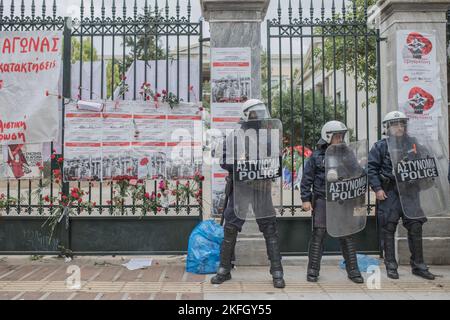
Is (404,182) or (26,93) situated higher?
(26,93)

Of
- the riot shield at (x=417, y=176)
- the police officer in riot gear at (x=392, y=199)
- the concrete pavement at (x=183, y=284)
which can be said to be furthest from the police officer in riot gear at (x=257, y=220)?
the riot shield at (x=417, y=176)

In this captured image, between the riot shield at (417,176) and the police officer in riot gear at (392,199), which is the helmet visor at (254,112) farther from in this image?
the riot shield at (417,176)

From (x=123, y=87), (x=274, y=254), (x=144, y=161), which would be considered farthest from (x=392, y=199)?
(x=123, y=87)

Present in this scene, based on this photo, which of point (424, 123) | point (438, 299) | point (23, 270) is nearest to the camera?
point (438, 299)

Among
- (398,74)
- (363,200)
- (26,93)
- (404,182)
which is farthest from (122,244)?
(398,74)

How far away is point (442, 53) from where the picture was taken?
6.54 metres

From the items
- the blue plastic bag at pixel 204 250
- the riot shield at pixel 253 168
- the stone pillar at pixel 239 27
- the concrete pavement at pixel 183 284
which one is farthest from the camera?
the stone pillar at pixel 239 27

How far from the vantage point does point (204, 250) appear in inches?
230

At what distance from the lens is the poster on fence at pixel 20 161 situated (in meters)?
6.68

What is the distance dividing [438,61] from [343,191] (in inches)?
103

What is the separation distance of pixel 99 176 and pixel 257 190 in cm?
242

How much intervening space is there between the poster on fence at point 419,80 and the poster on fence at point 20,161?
5.20 m

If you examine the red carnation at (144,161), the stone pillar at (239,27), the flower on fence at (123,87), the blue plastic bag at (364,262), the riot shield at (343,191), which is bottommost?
the blue plastic bag at (364,262)

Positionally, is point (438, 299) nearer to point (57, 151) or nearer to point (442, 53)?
point (442, 53)
